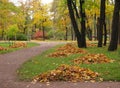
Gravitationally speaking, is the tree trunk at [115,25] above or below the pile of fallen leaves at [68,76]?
above

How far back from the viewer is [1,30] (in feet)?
190

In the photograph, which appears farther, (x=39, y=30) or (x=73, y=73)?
(x=39, y=30)

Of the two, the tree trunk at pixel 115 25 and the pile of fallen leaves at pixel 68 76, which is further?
the tree trunk at pixel 115 25

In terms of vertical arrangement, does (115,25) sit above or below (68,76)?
above

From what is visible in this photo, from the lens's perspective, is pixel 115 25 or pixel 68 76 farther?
pixel 115 25

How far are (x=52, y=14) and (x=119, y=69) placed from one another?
56670mm

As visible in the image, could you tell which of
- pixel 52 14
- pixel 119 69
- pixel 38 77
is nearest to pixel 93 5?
pixel 119 69

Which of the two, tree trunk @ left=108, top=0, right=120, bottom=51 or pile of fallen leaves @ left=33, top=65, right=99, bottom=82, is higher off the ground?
tree trunk @ left=108, top=0, right=120, bottom=51

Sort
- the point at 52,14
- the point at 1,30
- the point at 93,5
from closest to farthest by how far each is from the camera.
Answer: the point at 93,5
the point at 1,30
the point at 52,14

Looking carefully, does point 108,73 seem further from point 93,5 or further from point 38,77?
point 93,5

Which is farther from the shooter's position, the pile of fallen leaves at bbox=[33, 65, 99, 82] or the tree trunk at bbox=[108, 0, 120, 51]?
the tree trunk at bbox=[108, 0, 120, 51]

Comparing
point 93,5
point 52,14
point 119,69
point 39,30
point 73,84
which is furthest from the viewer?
point 39,30

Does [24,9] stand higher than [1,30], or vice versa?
[24,9]

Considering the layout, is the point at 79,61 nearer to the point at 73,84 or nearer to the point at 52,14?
the point at 73,84
